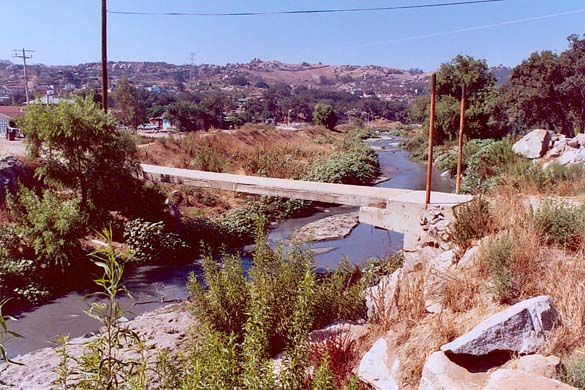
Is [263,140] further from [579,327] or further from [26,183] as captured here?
[579,327]

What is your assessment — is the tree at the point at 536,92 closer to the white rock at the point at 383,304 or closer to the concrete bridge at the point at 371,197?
the concrete bridge at the point at 371,197

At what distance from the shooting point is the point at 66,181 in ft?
41.8

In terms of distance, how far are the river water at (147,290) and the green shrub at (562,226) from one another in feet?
11.2

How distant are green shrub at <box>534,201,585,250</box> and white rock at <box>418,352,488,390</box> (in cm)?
268

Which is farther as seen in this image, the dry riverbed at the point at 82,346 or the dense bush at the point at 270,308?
the dry riverbed at the point at 82,346

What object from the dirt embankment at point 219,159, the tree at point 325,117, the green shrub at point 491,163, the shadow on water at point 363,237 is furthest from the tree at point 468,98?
the tree at point 325,117

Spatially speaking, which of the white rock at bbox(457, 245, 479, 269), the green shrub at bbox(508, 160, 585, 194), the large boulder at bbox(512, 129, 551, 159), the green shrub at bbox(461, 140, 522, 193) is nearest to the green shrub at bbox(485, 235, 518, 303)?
the white rock at bbox(457, 245, 479, 269)

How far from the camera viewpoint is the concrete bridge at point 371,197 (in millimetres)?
9008

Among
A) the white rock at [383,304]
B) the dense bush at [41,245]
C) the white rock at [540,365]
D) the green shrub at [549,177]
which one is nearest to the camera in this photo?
the white rock at [540,365]

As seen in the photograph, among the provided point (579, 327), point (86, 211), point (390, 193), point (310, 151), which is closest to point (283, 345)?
point (579, 327)

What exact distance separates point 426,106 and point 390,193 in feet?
87.7

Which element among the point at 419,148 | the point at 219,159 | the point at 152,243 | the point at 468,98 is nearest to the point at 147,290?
the point at 152,243

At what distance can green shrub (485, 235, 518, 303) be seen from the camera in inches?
209

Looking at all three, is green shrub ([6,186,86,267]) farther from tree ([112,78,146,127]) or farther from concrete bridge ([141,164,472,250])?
tree ([112,78,146,127])
